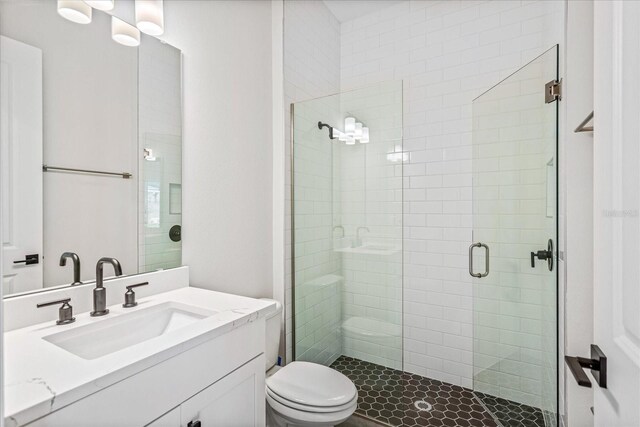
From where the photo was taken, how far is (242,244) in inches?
78.6

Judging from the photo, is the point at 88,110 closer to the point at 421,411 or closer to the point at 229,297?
the point at 229,297

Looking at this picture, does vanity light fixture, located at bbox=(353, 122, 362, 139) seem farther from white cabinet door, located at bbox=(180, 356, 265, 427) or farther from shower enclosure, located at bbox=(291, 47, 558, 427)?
white cabinet door, located at bbox=(180, 356, 265, 427)

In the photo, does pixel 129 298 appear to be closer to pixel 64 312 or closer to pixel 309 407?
pixel 64 312

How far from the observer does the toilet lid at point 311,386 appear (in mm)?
1527

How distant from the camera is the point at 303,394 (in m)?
1.57

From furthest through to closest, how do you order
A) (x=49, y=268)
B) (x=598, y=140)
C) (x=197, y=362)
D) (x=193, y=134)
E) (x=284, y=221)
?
1. (x=284, y=221)
2. (x=193, y=134)
3. (x=49, y=268)
4. (x=197, y=362)
5. (x=598, y=140)

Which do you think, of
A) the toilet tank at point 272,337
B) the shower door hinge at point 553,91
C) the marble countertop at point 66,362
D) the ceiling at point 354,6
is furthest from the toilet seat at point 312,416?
the ceiling at point 354,6

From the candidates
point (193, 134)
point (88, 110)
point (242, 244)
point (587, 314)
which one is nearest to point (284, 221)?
point (242, 244)

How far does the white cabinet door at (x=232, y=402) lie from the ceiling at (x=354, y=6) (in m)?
2.56

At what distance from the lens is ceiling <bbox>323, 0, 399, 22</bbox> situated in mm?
2576

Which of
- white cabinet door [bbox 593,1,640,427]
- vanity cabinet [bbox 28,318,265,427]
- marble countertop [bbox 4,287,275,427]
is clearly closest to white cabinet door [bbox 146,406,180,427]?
vanity cabinet [bbox 28,318,265,427]

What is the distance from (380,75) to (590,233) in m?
1.94

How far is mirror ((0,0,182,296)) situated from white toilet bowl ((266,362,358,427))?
0.80 meters

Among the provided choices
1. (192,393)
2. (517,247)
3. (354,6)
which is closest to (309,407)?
(192,393)
